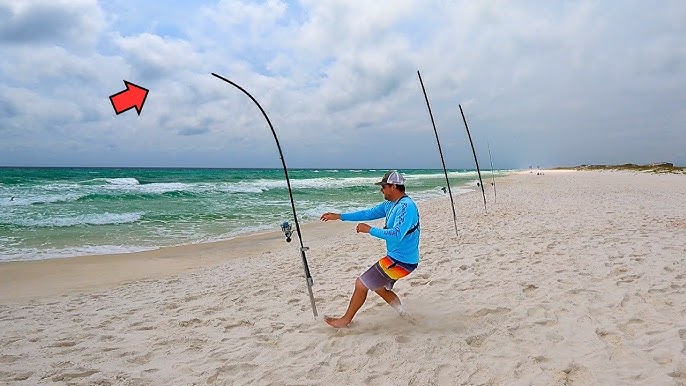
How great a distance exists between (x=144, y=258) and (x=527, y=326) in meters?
7.92

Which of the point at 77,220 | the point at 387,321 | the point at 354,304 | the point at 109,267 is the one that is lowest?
the point at 109,267

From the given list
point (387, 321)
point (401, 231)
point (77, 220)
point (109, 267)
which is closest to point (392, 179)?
point (401, 231)

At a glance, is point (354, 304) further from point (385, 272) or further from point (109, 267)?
point (109, 267)

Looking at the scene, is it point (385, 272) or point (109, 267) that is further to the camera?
point (109, 267)

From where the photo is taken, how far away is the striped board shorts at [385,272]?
3598 millimetres

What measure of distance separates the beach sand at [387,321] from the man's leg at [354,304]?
84 mm

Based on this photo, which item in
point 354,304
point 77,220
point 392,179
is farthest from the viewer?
point 77,220

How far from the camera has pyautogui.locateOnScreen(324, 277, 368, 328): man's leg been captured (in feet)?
12.3

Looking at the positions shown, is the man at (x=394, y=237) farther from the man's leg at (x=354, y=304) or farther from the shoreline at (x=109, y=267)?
the shoreline at (x=109, y=267)

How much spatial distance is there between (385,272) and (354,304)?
18.0 inches

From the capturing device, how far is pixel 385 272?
362cm

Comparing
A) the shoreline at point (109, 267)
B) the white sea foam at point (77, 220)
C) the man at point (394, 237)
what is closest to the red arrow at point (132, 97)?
the man at point (394, 237)

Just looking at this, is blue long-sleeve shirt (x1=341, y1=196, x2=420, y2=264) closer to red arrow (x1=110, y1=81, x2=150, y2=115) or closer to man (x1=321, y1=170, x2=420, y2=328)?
man (x1=321, y1=170, x2=420, y2=328)

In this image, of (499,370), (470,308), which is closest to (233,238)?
(470,308)
